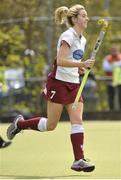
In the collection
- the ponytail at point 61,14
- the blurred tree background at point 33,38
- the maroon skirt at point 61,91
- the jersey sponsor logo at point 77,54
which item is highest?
the ponytail at point 61,14

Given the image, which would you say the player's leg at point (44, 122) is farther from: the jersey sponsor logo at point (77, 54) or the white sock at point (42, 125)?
the jersey sponsor logo at point (77, 54)

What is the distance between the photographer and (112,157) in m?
9.73

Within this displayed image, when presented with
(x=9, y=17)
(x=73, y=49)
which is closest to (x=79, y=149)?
(x=73, y=49)

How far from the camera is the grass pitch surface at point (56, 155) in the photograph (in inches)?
327

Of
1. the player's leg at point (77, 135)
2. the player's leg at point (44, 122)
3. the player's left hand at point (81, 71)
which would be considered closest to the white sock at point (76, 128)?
the player's leg at point (77, 135)

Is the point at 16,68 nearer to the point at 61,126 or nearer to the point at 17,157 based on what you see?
the point at 61,126

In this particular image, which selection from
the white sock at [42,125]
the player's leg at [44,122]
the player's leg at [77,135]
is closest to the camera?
the player's leg at [77,135]

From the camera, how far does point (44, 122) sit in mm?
8469

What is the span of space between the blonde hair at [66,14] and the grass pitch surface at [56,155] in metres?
1.59

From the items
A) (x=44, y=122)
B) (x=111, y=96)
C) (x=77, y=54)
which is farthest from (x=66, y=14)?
(x=111, y=96)

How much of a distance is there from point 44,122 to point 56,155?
1.61 metres

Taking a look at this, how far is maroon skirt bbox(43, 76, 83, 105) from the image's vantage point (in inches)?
323

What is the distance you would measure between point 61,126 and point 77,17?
6.45 meters

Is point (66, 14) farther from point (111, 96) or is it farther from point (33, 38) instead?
point (33, 38)
